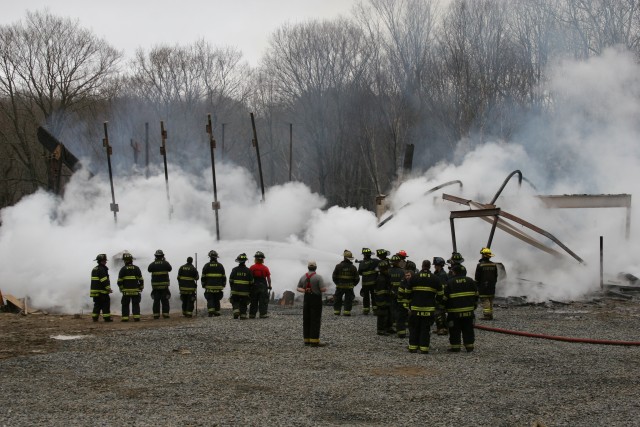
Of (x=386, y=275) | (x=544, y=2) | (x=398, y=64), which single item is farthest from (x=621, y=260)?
(x=398, y=64)

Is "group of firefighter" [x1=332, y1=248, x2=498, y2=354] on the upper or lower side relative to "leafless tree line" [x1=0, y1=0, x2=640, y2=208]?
lower

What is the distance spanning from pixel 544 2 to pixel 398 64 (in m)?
10.7

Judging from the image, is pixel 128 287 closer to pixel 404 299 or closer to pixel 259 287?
pixel 259 287

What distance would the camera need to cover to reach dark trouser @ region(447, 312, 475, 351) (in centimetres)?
1369

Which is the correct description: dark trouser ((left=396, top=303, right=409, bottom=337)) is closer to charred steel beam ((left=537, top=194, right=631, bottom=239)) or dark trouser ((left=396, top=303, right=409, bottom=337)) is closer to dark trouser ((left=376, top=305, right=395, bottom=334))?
dark trouser ((left=376, top=305, right=395, bottom=334))

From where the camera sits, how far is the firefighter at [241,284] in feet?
60.6

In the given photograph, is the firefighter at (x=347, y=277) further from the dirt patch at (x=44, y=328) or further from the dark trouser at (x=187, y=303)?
the dirt patch at (x=44, y=328)

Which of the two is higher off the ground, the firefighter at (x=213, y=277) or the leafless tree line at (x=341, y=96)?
the leafless tree line at (x=341, y=96)

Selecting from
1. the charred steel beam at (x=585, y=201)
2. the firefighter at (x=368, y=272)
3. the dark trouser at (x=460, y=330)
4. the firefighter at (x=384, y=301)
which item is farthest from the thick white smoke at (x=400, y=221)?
the dark trouser at (x=460, y=330)

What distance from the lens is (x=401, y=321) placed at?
15648mm

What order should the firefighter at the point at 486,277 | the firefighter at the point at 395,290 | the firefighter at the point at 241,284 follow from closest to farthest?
1. the firefighter at the point at 395,290
2. the firefighter at the point at 486,277
3. the firefighter at the point at 241,284

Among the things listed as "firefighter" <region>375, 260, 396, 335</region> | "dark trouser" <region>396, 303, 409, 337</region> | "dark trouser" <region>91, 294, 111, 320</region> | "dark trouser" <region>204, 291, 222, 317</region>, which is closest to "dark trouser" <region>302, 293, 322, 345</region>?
"firefighter" <region>375, 260, 396, 335</region>

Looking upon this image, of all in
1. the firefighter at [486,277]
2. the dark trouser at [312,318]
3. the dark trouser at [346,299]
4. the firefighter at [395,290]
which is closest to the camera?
the dark trouser at [312,318]

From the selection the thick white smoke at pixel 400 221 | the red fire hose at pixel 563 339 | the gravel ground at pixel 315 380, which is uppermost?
the thick white smoke at pixel 400 221
